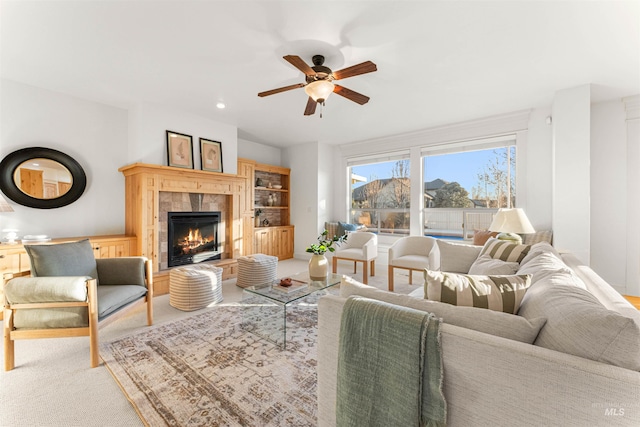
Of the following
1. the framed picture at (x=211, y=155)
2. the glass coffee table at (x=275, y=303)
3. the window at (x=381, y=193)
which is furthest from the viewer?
the window at (x=381, y=193)

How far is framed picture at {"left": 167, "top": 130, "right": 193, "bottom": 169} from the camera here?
400 cm

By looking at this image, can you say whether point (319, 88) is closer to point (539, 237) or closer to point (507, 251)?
point (507, 251)

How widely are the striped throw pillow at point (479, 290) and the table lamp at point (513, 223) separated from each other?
7.20ft

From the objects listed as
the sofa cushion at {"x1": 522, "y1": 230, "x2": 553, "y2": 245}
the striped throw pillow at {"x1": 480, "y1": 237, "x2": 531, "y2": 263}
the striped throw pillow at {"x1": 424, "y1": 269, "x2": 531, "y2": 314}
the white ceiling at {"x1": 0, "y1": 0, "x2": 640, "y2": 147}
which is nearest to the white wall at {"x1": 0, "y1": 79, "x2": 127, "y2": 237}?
the white ceiling at {"x1": 0, "y1": 0, "x2": 640, "y2": 147}

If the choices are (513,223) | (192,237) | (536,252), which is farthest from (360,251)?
(192,237)

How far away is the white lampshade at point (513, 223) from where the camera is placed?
3115mm

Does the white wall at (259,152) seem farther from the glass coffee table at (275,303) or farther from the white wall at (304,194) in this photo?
the glass coffee table at (275,303)

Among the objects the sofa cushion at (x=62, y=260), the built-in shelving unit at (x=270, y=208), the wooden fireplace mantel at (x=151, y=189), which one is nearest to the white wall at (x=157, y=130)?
the wooden fireplace mantel at (x=151, y=189)

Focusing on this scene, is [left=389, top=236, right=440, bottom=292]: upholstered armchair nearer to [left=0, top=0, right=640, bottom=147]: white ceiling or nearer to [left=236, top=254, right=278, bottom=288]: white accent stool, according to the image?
[left=236, top=254, right=278, bottom=288]: white accent stool

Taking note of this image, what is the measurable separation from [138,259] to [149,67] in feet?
6.48

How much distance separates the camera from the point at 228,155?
474 cm

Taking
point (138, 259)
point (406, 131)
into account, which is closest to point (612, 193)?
point (406, 131)

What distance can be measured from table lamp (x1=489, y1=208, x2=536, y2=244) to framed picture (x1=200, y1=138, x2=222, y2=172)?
13.6 feet

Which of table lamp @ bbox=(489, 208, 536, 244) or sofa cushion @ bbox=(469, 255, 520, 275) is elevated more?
table lamp @ bbox=(489, 208, 536, 244)
